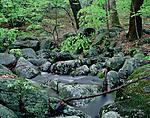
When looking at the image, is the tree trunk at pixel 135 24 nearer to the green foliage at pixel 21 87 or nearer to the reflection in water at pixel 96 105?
the reflection in water at pixel 96 105

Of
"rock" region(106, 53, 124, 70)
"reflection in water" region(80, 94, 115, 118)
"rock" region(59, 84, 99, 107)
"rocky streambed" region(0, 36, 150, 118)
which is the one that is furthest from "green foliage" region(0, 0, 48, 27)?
"reflection in water" region(80, 94, 115, 118)

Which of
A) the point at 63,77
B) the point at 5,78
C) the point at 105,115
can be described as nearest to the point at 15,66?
the point at 63,77

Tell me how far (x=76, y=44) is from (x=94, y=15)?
1.47 m

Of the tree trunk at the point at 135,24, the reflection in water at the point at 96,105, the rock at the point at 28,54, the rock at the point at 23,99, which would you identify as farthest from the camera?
the rock at the point at 28,54

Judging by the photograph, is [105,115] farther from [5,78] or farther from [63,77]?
[63,77]

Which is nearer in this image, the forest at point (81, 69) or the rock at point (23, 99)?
the rock at point (23, 99)

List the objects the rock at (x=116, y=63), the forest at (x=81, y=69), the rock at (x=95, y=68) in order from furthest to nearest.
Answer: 1. the rock at (x=95, y=68)
2. the rock at (x=116, y=63)
3. the forest at (x=81, y=69)

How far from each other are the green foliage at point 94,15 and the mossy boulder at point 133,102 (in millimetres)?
6127

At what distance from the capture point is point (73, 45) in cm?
1232

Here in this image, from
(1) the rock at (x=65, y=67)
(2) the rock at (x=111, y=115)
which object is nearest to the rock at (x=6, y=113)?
(2) the rock at (x=111, y=115)

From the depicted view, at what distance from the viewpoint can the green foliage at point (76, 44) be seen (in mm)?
12125

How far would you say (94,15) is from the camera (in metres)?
12.4

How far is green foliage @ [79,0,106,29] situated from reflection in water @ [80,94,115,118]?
5.47 m

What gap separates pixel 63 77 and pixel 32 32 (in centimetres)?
904
